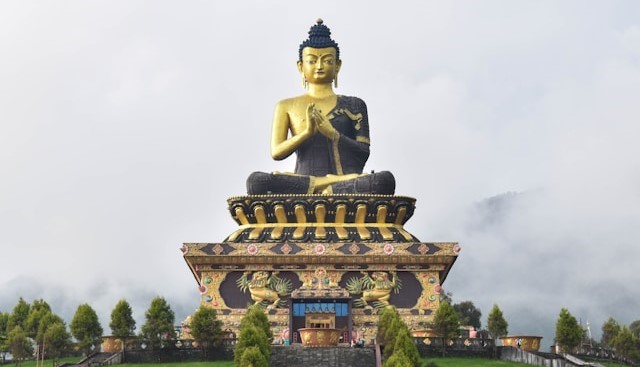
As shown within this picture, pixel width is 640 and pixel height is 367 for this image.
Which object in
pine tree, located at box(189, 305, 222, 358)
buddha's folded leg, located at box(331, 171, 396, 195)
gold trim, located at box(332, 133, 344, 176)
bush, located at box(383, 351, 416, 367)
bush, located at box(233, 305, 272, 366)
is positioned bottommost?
bush, located at box(383, 351, 416, 367)

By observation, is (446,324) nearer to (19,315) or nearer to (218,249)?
(218,249)

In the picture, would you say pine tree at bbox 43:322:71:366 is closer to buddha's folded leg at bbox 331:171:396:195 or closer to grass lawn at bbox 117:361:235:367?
grass lawn at bbox 117:361:235:367

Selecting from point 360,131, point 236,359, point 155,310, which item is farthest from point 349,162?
point 236,359

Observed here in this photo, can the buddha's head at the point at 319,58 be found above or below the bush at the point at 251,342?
above

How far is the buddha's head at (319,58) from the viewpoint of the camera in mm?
33031

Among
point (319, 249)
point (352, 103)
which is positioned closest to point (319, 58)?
point (352, 103)

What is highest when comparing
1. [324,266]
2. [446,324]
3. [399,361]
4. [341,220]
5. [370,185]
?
[370,185]

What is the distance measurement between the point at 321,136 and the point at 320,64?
228 cm

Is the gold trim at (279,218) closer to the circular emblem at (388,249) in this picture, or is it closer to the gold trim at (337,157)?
the gold trim at (337,157)

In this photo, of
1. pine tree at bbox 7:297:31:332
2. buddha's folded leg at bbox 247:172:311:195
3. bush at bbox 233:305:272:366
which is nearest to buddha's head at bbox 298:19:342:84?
buddha's folded leg at bbox 247:172:311:195

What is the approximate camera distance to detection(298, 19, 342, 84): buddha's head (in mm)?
33031

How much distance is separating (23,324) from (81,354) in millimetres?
2811

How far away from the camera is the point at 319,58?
3309cm

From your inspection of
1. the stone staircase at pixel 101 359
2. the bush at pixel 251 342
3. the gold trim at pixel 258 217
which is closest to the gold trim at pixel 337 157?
the gold trim at pixel 258 217
